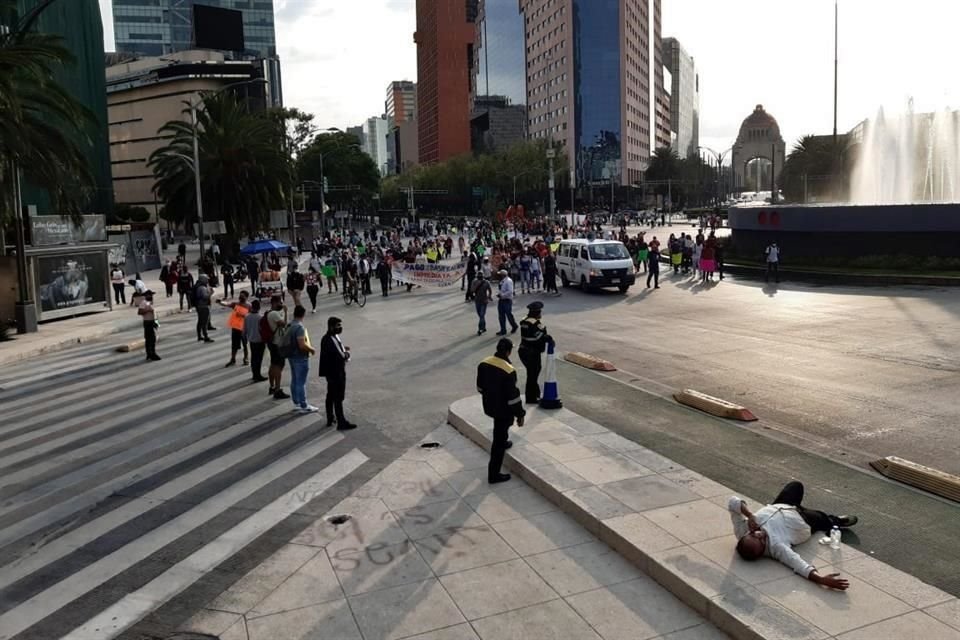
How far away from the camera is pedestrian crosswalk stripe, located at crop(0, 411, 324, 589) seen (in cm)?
734

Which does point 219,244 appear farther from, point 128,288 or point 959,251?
point 959,251

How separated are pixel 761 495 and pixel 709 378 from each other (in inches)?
236

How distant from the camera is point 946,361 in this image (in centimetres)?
1453

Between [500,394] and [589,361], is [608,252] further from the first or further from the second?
[500,394]

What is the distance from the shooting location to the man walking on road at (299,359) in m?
12.4

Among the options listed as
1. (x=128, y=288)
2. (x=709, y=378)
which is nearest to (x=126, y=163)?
(x=128, y=288)

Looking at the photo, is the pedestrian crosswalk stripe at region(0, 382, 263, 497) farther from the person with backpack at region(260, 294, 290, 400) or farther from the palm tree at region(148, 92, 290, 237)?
the palm tree at region(148, 92, 290, 237)

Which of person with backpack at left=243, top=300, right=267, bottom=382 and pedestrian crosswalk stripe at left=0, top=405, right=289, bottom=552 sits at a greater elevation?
person with backpack at left=243, top=300, right=267, bottom=382

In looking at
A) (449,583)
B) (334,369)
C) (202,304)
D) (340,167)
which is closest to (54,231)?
(202,304)

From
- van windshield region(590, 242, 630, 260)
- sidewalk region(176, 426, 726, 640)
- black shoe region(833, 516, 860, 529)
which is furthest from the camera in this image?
van windshield region(590, 242, 630, 260)

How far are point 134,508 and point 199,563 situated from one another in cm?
198

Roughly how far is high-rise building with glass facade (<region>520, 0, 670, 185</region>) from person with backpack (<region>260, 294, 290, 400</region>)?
391 ft

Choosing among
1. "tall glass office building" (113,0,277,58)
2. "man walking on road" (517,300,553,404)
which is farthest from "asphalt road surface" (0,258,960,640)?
"tall glass office building" (113,0,277,58)

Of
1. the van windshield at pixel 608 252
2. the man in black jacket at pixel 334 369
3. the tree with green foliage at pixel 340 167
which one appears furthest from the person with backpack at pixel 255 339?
the tree with green foliage at pixel 340 167
